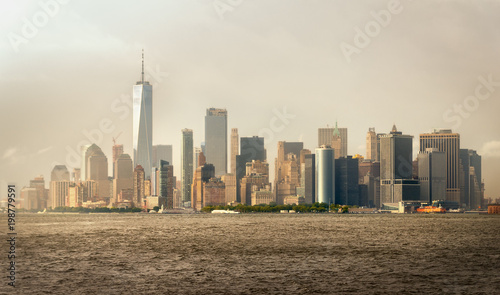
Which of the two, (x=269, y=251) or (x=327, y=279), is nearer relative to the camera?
(x=327, y=279)

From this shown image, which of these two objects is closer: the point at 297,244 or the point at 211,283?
the point at 211,283

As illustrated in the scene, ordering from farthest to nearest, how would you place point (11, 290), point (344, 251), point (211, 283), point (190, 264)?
point (344, 251) → point (190, 264) → point (211, 283) → point (11, 290)

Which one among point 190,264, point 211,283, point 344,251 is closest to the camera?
point 211,283

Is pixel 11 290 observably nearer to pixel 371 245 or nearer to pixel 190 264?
pixel 190 264

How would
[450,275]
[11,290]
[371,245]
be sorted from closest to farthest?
[11,290], [450,275], [371,245]

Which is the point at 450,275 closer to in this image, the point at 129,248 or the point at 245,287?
the point at 245,287

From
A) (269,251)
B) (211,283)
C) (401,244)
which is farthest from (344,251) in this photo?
(211,283)

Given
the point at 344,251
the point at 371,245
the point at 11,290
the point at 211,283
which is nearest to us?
the point at 11,290

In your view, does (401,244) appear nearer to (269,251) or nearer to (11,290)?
(269,251)

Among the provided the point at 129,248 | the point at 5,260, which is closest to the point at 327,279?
the point at 5,260
